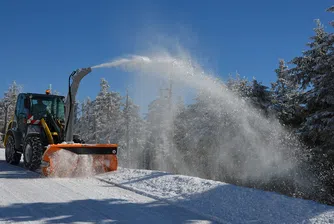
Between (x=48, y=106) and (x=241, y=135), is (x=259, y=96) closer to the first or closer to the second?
(x=241, y=135)

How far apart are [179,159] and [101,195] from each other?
22567 mm

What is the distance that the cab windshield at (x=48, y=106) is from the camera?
10516 millimetres

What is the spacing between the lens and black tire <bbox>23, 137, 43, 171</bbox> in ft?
31.1

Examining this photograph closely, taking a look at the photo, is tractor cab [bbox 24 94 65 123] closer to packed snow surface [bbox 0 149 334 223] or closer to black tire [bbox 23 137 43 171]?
black tire [bbox 23 137 43 171]

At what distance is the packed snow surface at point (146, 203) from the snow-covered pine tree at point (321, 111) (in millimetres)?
5820

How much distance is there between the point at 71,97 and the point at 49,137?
1.57m

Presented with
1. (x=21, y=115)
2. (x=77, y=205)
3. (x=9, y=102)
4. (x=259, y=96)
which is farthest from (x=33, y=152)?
(x=9, y=102)

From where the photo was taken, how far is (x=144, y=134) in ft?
141

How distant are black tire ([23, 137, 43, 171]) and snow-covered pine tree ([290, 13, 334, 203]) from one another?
939 cm

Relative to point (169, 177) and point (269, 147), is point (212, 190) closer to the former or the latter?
point (169, 177)

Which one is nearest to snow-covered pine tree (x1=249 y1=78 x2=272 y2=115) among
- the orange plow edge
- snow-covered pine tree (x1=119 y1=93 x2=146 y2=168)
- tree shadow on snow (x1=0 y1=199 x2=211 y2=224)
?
the orange plow edge

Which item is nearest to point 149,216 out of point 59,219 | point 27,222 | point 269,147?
point 59,219

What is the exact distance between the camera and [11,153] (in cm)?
1145

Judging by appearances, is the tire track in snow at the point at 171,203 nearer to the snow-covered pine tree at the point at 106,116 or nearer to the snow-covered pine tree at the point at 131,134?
the snow-covered pine tree at the point at 131,134
